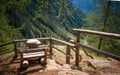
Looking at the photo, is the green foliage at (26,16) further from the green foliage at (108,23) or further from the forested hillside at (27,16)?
the green foliage at (108,23)

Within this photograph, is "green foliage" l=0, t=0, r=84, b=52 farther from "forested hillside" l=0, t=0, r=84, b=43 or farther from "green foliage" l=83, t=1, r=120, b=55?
"green foliage" l=83, t=1, r=120, b=55

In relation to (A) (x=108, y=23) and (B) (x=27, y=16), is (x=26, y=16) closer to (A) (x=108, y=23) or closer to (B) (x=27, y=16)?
(B) (x=27, y=16)

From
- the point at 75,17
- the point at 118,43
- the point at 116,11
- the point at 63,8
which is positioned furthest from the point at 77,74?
the point at 75,17

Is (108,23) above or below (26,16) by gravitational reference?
below

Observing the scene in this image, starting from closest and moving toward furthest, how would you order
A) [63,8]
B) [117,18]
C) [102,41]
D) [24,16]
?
[63,8]
[117,18]
[102,41]
[24,16]

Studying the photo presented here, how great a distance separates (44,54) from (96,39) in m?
6.75

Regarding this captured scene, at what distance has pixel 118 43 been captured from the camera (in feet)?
34.5

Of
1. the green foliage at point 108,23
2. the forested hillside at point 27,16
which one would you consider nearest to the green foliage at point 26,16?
the forested hillside at point 27,16

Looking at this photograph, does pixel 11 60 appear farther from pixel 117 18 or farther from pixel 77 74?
pixel 117 18

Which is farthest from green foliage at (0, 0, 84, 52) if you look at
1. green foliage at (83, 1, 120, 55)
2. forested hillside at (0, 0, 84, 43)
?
green foliage at (83, 1, 120, 55)

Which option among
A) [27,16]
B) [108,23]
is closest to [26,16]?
[27,16]

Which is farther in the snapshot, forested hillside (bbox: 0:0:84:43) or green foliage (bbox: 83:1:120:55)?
green foliage (bbox: 83:1:120:55)

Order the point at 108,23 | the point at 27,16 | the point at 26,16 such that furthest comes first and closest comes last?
the point at 27,16, the point at 26,16, the point at 108,23

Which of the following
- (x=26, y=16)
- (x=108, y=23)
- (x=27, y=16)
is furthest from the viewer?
(x=27, y=16)
